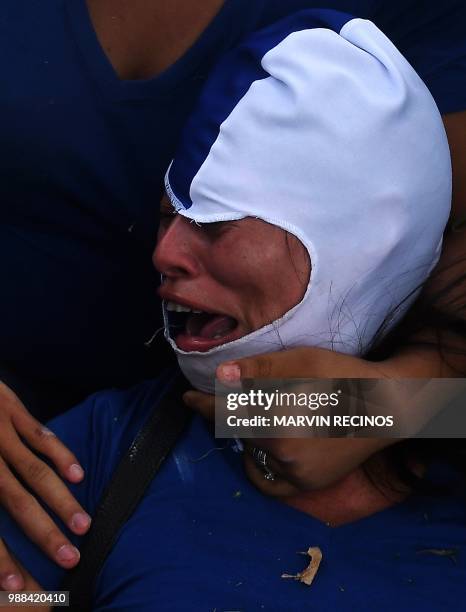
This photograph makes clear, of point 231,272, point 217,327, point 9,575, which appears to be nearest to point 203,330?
point 217,327

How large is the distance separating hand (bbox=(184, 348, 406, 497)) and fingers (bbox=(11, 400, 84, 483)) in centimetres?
22

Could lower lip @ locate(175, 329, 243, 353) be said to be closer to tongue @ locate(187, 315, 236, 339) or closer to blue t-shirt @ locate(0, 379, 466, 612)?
tongue @ locate(187, 315, 236, 339)

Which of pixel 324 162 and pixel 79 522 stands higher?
pixel 324 162

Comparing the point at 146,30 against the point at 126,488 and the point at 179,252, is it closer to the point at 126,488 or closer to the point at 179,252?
the point at 179,252

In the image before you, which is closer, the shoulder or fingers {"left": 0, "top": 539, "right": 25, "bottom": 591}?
fingers {"left": 0, "top": 539, "right": 25, "bottom": 591}

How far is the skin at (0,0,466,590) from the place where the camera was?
1.53 m

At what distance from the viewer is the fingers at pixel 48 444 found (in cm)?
166

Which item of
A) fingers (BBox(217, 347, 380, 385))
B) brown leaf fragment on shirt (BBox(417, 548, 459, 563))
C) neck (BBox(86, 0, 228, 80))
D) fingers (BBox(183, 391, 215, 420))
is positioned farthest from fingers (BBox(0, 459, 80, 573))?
neck (BBox(86, 0, 228, 80))

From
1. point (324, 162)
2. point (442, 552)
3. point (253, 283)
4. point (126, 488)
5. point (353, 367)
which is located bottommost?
point (442, 552)

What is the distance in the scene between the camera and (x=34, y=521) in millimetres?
1608

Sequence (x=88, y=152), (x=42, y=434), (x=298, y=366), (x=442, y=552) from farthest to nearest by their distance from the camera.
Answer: (x=88, y=152) → (x=42, y=434) → (x=442, y=552) → (x=298, y=366)

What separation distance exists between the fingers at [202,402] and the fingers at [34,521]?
0.28 metres

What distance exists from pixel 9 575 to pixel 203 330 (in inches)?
18.6

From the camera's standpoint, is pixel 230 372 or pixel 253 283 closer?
pixel 230 372
